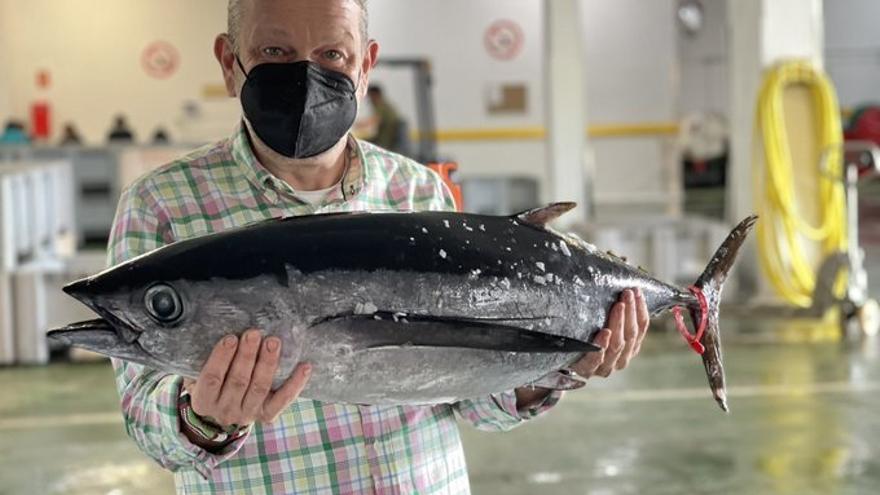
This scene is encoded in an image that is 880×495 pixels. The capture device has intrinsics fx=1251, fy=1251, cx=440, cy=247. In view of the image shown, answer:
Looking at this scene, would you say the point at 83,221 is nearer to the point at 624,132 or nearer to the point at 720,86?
the point at 624,132

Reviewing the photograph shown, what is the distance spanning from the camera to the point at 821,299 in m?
7.99

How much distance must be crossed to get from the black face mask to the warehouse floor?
3.54m

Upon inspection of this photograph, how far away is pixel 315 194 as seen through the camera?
5.54 feet

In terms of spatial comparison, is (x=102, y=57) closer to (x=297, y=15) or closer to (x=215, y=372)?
(x=297, y=15)

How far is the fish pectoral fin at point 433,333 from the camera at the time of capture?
4.22 feet

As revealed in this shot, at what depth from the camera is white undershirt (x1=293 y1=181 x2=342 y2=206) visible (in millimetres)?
1674

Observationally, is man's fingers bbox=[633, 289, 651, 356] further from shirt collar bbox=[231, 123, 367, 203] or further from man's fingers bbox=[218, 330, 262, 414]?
man's fingers bbox=[218, 330, 262, 414]

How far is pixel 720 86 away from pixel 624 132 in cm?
329

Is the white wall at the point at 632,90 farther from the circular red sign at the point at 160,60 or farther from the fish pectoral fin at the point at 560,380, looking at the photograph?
the fish pectoral fin at the point at 560,380

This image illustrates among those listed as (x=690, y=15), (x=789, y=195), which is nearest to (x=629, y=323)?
(x=789, y=195)

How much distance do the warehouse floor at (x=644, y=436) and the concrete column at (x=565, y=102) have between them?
2.44 m

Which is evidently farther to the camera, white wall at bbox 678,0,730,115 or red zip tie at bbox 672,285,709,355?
white wall at bbox 678,0,730,115

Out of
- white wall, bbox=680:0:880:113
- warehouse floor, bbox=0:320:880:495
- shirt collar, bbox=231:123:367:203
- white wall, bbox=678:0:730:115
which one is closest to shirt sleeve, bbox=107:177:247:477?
shirt collar, bbox=231:123:367:203

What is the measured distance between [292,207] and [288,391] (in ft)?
1.40
